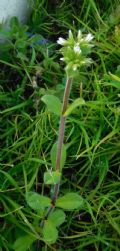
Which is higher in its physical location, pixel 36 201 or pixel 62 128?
pixel 62 128

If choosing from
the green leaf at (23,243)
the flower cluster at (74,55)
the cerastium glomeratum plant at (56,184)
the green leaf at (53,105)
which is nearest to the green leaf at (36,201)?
the cerastium glomeratum plant at (56,184)

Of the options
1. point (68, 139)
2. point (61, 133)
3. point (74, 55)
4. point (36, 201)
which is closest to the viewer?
point (74, 55)

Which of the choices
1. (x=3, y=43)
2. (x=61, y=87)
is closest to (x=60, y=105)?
(x=61, y=87)

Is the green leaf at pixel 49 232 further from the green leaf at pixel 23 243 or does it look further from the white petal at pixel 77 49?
the white petal at pixel 77 49

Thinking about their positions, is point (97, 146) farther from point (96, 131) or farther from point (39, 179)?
point (39, 179)

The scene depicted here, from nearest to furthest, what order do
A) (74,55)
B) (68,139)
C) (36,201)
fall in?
(74,55) → (36,201) → (68,139)

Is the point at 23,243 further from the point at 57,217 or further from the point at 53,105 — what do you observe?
the point at 53,105

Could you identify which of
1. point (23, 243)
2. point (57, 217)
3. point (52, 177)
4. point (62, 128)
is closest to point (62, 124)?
point (62, 128)
